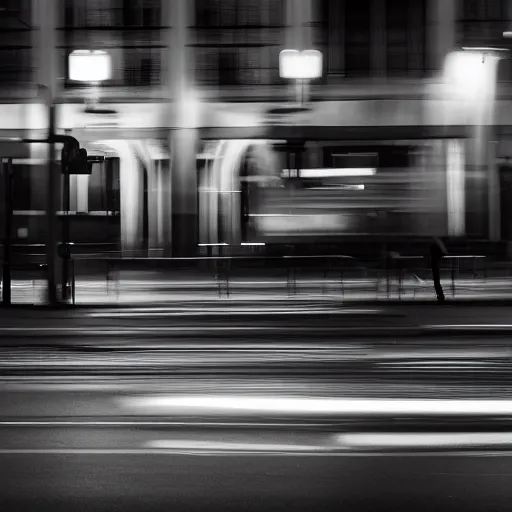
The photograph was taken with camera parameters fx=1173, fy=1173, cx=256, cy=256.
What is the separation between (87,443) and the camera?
663 centimetres

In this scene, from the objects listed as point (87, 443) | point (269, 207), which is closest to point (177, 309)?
point (269, 207)

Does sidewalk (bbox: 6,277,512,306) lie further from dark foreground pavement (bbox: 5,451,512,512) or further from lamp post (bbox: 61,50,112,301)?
dark foreground pavement (bbox: 5,451,512,512)

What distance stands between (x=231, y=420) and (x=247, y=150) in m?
19.0

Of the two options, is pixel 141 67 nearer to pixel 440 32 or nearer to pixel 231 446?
pixel 440 32

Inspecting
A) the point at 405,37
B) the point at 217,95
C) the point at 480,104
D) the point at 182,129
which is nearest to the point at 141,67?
the point at 182,129

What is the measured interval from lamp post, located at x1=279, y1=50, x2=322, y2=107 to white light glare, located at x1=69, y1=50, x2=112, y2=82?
4136 mm

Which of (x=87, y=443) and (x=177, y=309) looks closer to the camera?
(x=87, y=443)

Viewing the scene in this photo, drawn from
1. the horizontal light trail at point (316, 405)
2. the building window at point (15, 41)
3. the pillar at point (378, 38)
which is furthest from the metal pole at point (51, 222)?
the horizontal light trail at point (316, 405)

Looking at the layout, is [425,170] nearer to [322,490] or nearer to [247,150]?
[247,150]

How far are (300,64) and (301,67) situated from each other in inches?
3.2

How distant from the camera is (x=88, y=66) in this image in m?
28.5

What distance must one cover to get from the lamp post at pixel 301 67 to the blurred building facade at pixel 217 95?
0.17 metres

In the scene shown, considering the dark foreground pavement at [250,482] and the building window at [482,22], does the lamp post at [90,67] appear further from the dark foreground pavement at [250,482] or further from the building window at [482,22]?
the dark foreground pavement at [250,482]

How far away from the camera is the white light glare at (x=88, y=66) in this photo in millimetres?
27578
